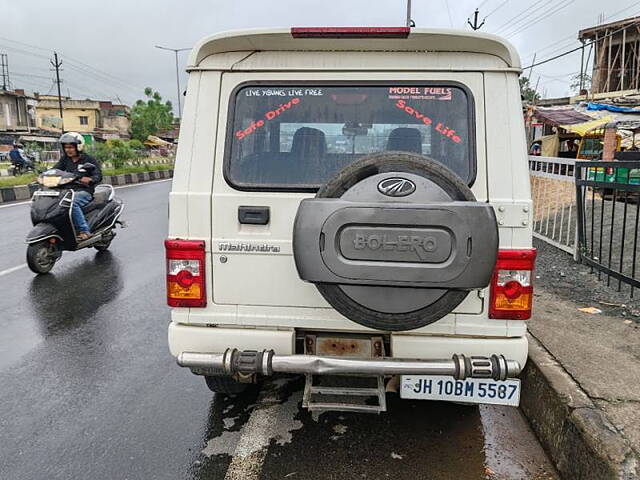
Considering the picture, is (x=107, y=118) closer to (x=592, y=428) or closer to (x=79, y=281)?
(x=79, y=281)

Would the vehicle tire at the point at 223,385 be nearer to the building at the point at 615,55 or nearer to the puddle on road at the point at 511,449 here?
the puddle on road at the point at 511,449

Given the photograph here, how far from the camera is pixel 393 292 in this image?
7.55 ft

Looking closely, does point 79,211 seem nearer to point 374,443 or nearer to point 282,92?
point 282,92

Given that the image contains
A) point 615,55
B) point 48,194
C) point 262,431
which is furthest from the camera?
point 615,55

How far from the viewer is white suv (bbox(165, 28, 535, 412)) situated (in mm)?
2490

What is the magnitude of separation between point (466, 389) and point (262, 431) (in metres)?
1.21

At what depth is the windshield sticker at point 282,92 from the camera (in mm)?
2691

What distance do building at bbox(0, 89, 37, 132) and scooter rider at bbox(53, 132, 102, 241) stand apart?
4672cm

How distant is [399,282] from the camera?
7.32 feet

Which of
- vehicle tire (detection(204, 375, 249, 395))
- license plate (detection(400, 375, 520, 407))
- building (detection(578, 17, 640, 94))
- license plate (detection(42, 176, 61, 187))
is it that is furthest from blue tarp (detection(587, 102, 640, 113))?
vehicle tire (detection(204, 375, 249, 395))

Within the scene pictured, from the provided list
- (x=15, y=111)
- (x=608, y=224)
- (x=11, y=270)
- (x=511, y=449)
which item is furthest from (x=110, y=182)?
(x=15, y=111)

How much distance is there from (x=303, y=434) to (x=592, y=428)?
59.8 inches

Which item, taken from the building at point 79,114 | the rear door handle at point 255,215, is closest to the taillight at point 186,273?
the rear door handle at point 255,215

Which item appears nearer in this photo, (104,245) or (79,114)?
(104,245)
